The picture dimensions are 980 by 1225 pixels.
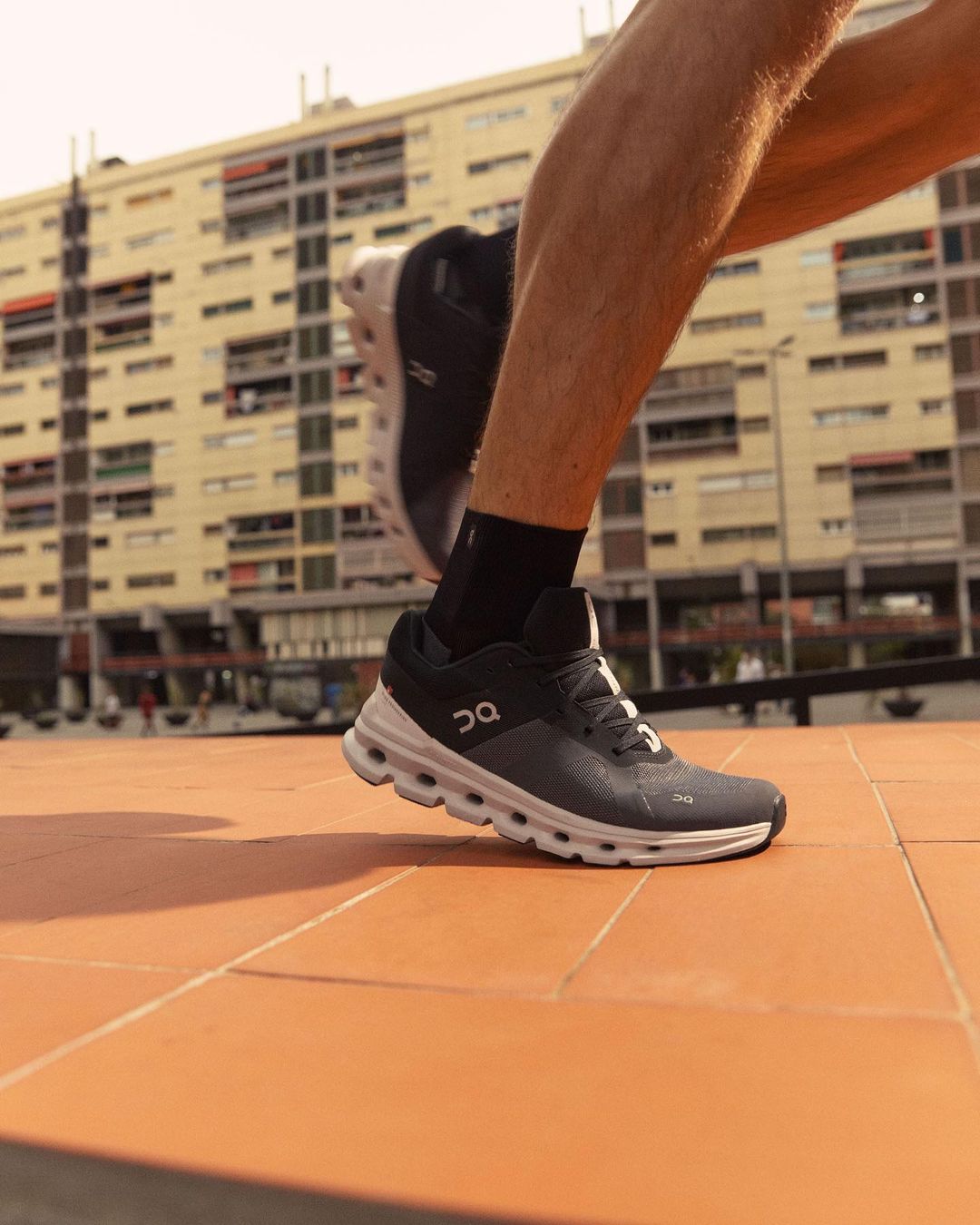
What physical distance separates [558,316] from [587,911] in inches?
26.8

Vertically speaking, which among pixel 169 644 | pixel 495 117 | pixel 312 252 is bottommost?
pixel 169 644

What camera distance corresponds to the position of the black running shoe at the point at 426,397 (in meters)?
1.65

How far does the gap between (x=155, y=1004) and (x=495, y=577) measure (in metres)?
0.68

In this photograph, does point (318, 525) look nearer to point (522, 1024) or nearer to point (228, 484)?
point (228, 484)

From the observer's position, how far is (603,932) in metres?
0.90

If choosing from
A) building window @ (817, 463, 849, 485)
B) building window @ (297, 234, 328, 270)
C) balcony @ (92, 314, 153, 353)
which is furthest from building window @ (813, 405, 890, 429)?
balcony @ (92, 314, 153, 353)

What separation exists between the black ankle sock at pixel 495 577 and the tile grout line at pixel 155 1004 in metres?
0.38

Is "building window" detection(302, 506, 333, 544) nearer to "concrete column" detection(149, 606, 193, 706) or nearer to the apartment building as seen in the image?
the apartment building

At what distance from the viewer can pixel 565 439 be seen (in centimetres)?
116

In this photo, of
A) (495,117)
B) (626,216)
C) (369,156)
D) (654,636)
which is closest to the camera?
(626,216)

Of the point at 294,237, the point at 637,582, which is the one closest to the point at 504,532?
the point at 637,582

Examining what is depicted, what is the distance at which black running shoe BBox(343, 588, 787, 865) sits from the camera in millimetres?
1193

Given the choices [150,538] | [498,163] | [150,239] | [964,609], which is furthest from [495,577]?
[150,239]

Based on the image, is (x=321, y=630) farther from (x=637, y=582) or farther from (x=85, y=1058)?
(x=85, y=1058)
